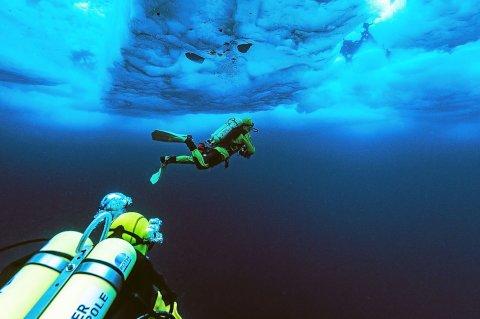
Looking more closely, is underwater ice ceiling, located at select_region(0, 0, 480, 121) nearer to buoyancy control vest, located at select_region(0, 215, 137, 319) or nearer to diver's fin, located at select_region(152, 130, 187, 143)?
diver's fin, located at select_region(152, 130, 187, 143)

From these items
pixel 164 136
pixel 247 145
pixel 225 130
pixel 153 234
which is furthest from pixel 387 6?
pixel 153 234

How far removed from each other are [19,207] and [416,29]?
29475 millimetres

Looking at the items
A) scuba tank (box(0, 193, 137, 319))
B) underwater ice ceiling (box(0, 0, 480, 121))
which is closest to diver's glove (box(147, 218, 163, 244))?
scuba tank (box(0, 193, 137, 319))

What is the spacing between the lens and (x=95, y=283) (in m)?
2.44

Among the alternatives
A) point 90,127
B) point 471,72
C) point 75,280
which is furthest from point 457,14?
point 90,127

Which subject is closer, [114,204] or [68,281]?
[68,281]

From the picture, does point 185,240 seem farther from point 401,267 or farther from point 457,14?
point 457,14

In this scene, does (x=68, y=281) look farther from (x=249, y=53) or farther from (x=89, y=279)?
(x=249, y=53)

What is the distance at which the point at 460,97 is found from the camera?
73.6 ft

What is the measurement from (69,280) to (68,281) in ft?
0.03

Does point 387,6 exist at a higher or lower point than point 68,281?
higher

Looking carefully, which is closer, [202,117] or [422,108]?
[422,108]

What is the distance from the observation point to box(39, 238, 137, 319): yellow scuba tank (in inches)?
87.7

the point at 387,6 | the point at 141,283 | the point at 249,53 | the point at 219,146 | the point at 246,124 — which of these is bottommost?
the point at 141,283
